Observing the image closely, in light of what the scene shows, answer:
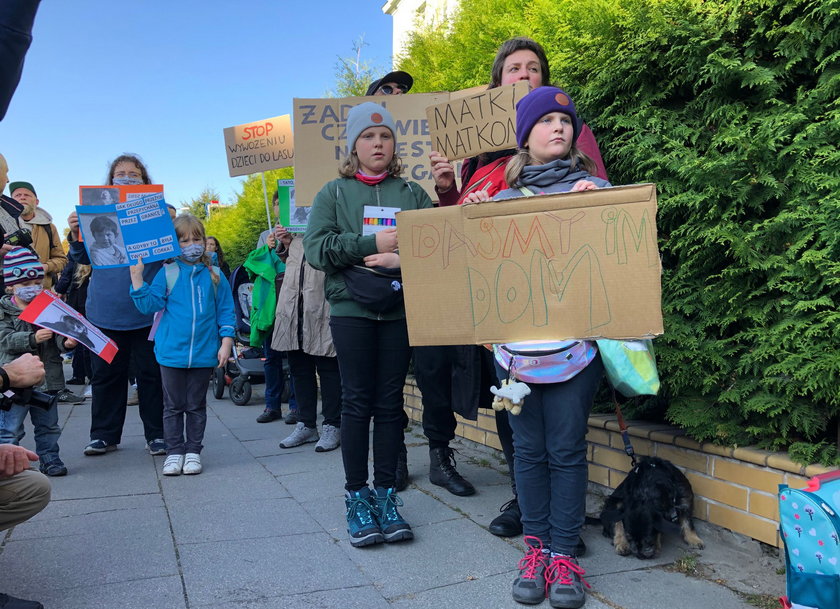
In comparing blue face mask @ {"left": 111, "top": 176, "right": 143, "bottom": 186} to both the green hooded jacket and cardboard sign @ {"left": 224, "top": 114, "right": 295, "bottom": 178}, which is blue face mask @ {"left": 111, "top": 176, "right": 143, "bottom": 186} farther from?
cardboard sign @ {"left": 224, "top": 114, "right": 295, "bottom": 178}

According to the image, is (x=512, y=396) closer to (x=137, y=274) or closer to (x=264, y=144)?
(x=137, y=274)

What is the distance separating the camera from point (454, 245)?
2770 mm

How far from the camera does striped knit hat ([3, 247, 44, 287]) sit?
4629 millimetres

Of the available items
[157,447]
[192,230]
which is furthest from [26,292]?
[157,447]

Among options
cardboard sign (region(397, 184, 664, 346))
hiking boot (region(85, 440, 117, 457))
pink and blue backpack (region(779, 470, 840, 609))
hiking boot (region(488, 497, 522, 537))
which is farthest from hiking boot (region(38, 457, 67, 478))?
pink and blue backpack (region(779, 470, 840, 609))

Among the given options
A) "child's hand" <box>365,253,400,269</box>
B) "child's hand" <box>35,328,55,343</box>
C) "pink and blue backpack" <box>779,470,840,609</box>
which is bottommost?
"pink and blue backpack" <box>779,470,840,609</box>

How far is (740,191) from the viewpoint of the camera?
2.99 meters

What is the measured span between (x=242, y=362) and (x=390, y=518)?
5.43 m

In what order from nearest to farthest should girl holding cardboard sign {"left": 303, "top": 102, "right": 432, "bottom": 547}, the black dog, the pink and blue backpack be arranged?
the pink and blue backpack < the black dog < girl holding cardboard sign {"left": 303, "top": 102, "right": 432, "bottom": 547}

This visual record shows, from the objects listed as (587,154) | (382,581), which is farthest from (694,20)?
(382,581)

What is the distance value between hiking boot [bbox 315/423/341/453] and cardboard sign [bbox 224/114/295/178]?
2789 mm

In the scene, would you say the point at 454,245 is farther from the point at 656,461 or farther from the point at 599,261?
the point at 656,461

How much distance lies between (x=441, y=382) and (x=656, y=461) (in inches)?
54.8

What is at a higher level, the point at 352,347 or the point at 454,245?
the point at 454,245
